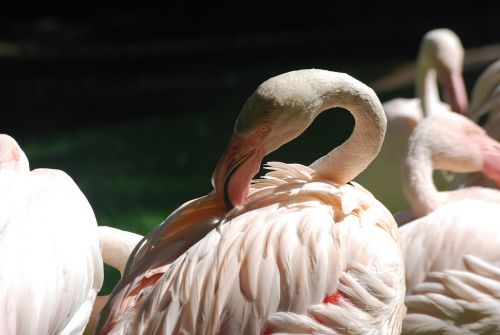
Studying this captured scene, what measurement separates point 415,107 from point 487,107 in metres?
0.58

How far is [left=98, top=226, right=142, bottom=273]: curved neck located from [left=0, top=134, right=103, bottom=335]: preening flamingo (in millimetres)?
510

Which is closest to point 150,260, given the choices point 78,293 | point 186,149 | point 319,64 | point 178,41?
point 78,293

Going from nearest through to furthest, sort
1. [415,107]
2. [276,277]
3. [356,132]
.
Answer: [276,277], [356,132], [415,107]

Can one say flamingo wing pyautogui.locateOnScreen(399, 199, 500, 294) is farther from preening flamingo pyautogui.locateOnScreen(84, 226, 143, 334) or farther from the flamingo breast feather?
preening flamingo pyautogui.locateOnScreen(84, 226, 143, 334)

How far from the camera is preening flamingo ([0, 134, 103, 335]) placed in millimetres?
2693

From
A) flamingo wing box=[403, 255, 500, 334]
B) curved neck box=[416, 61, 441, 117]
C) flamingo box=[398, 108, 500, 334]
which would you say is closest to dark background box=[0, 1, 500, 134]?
curved neck box=[416, 61, 441, 117]

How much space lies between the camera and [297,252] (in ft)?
8.87

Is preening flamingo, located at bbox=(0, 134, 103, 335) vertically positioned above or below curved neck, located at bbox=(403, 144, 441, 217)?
above

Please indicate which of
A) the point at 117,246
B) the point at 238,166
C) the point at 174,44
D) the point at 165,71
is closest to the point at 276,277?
the point at 238,166

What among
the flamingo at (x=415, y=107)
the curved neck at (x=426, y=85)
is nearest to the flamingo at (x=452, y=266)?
the flamingo at (x=415, y=107)

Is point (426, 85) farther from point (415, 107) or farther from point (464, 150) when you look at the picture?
point (464, 150)

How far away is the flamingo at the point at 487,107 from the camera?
4.28 metres

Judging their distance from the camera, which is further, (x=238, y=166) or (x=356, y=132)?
(x=356, y=132)

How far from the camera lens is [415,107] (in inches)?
204
